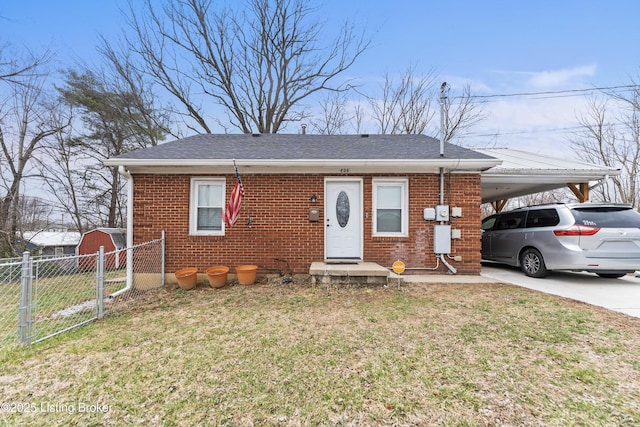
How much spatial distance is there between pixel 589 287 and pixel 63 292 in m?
10.8

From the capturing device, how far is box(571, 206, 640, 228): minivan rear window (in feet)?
16.8

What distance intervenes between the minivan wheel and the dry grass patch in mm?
2110

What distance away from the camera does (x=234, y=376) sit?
2.35 meters

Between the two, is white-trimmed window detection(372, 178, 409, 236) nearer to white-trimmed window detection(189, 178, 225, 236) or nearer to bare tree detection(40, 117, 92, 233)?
white-trimmed window detection(189, 178, 225, 236)

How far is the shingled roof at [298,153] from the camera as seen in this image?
575cm

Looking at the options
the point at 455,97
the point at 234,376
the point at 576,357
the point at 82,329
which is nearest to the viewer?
the point at 234,376

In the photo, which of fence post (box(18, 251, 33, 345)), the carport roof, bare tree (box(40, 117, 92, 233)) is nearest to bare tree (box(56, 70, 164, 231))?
bare tree (box(40, 117, 92, 233))

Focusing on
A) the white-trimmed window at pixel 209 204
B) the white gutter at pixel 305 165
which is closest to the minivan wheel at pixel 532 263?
the white gutter at pixel 305 165

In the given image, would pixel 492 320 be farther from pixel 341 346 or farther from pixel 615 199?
pixel 615 199

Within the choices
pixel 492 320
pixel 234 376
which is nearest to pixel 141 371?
pixel 234 376

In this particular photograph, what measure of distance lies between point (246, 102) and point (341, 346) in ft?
48.5

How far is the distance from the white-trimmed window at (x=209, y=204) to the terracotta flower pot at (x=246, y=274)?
1.15 metres

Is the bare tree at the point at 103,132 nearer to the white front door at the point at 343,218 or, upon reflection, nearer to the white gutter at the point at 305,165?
the white gutter at the point at 305,165

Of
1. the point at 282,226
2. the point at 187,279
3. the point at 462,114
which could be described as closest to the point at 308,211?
the point at 282,226
